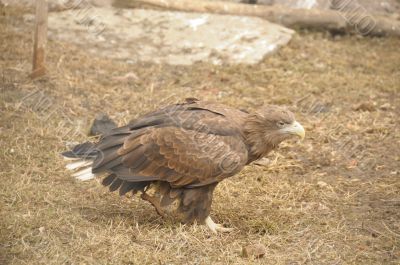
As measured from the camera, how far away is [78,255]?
482 centimetres

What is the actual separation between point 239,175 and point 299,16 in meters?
4.88

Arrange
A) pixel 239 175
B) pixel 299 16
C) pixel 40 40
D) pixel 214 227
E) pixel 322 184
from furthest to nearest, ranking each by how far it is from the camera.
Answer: pixel 299 16
pixel 40 40
pixel 239 175
pixel 322 184
pixel 214 227

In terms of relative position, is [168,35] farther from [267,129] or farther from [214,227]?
[214,227]

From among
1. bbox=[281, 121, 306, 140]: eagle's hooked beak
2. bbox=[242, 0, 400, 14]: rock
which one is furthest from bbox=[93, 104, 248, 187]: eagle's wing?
bbox=[242, 0, 400, 14]: rock

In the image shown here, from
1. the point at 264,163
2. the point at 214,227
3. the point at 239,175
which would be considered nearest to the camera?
the point at 214,227

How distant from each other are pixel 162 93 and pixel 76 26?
8.29 feet

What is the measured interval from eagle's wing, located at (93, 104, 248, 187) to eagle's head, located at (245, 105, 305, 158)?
14 cm

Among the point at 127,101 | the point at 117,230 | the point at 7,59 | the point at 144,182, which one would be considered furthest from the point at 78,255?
the point at 7,59

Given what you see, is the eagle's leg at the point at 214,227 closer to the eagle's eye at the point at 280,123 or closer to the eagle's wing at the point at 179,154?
the eagle's wing at the point at 179,154

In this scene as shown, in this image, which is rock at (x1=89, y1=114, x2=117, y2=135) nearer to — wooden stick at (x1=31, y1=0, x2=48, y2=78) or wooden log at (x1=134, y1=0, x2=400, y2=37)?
wooden stick at (x1=31, y1=0, x2=48, y2=78)

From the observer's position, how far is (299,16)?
35.4 feet

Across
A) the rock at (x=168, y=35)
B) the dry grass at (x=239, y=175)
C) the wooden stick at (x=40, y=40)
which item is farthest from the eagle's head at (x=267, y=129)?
the rock at (x=168, y=35)

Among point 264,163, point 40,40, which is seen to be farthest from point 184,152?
point 40,40

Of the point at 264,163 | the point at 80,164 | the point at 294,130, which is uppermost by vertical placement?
the point at 294,130
